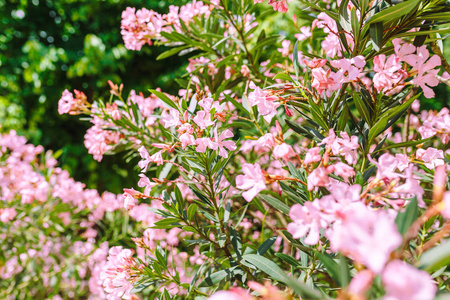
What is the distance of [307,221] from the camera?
39 cm

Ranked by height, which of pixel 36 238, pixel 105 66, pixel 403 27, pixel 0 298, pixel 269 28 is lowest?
pixel 0 298

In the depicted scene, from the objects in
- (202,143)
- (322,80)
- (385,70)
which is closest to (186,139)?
(202,143)

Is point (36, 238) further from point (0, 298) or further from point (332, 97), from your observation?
point (332, 97)

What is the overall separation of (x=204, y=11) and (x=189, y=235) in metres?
1.02

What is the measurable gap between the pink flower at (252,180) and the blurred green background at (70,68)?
3.22 m

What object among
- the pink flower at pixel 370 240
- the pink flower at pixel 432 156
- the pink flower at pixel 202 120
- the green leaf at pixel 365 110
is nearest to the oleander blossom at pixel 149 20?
the pink flower at pixel 202 120

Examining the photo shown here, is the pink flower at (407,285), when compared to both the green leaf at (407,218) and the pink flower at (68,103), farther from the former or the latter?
the pink flower at (68,103)

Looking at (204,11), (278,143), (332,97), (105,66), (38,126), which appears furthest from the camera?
(38,126)

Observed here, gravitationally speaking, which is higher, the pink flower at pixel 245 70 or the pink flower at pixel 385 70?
the pink flower at pixel 385 70

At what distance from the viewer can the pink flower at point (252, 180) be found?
1.52ft

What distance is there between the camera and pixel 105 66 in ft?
12.1

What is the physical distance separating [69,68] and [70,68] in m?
0.06

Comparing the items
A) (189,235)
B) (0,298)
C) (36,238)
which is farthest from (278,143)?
(0,298)

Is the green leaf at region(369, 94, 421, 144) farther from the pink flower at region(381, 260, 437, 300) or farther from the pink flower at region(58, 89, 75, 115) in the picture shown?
the pink flower at region(58, 89, 75, 115)
